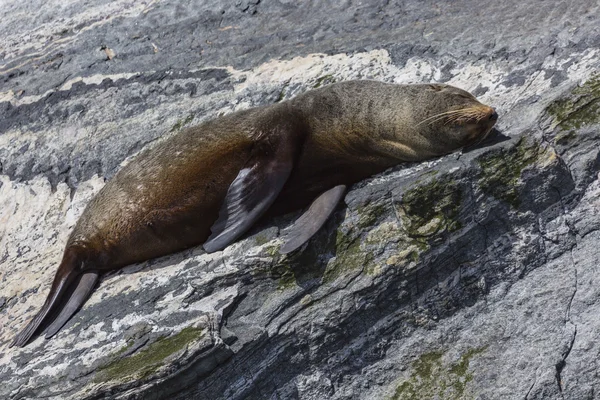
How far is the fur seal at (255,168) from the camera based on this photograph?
16.2 feet

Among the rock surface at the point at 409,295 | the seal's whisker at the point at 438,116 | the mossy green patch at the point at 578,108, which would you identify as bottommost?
the rock surface at the point at 409,295

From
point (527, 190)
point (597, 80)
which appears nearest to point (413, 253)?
point (527, 190)

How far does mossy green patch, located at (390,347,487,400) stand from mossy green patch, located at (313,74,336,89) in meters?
2.61

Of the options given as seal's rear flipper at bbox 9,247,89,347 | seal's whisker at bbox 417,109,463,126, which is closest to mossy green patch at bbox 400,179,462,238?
seal's whisker at bbox 417,109,463,126

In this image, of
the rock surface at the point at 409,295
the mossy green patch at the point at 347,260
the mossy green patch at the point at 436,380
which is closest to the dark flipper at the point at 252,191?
the rock surface at the point at 409,295

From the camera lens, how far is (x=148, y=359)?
165 inches

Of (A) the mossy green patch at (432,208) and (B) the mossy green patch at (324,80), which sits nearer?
(A) the mossy green patch at (432,208)

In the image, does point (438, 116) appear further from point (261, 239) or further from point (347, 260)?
Answer: point (261, 239)

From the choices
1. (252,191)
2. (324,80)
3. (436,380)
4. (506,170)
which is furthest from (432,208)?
(324,80)

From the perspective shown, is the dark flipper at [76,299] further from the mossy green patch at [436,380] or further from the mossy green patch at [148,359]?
the mossy green patch at [436,380]

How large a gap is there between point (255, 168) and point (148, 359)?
4.75 ft

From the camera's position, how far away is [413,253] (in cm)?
439

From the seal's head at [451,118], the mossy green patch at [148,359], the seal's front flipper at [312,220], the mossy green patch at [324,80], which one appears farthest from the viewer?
the mossy green patch at [324,80]

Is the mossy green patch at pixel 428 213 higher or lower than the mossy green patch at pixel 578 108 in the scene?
lower
